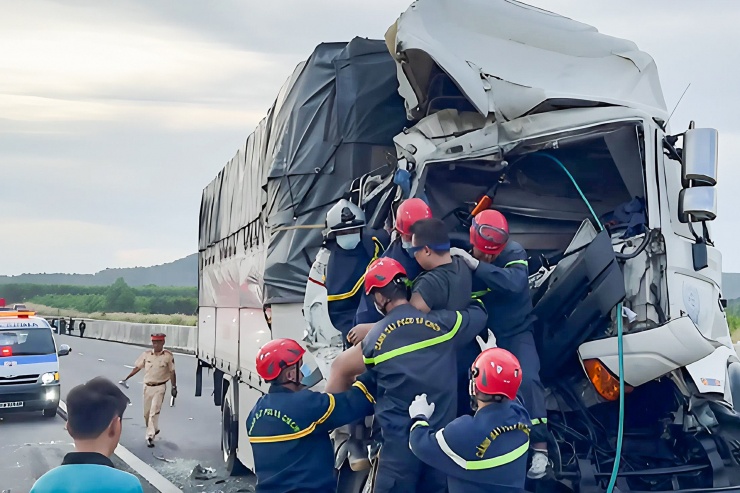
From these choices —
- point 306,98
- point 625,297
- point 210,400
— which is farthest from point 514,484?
point 210,400

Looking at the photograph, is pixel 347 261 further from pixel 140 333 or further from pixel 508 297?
pixel 140 333

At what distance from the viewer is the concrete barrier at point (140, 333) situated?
1357 inches

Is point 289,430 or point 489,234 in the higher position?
point 489,234

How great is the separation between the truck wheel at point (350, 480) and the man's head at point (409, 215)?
147 cm

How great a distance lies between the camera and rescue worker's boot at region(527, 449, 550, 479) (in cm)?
539

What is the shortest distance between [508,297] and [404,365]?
0.95m

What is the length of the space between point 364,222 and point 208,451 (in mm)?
7418

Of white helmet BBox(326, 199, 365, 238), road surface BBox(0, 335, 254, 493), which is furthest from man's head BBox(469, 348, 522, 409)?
road surface BBox(0, 335, 254, 493)

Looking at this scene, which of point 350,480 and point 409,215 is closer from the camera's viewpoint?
point 409,215

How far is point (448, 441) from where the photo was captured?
4.54 m

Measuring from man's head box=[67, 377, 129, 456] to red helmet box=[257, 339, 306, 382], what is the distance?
5.62 ft

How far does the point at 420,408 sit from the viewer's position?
4.88 metres

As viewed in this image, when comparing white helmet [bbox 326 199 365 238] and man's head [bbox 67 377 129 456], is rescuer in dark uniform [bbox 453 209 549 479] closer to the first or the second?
white helmet [bbox 326 199 365 238]

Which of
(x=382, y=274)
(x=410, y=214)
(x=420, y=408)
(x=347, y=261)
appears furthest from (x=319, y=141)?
(x=420, y=408)
